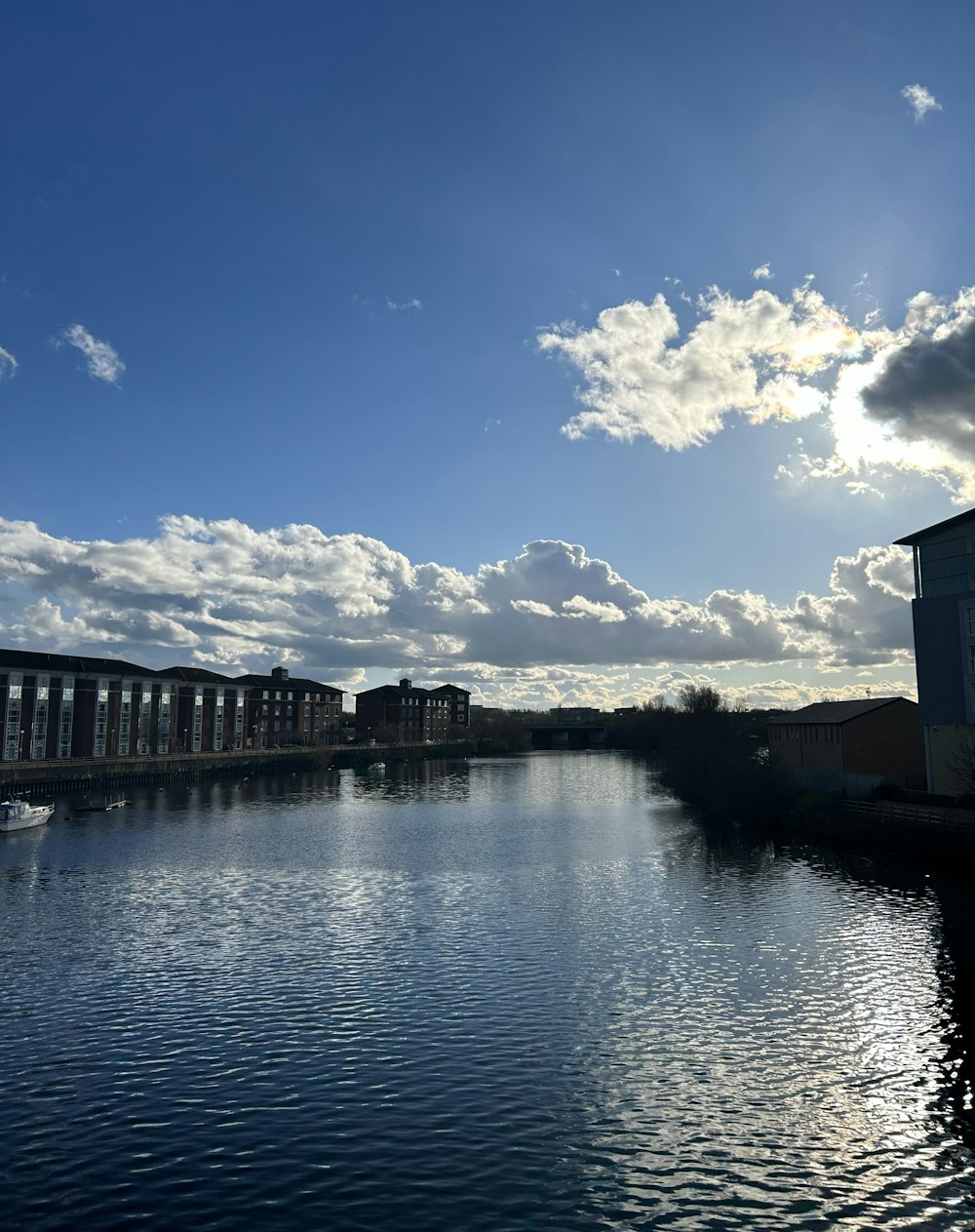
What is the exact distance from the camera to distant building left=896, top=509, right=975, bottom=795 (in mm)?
61219

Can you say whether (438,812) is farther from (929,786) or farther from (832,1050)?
(832,1050)

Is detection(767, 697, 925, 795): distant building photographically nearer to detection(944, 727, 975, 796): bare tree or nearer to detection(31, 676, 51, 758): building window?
detection(944, 727, 975, 796): bare tree

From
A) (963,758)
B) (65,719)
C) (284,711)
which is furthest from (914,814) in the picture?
(284,711)

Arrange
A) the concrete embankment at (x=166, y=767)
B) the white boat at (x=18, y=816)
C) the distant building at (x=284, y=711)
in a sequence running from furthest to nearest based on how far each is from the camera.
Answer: the distant building at (x=284, y=711) → the concrete embankment at (x=166, y=767) → the white boat at (x=18, y=816)

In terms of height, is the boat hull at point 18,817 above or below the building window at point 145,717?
below

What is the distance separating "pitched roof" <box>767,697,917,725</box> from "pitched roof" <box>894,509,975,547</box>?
1649 centimetres

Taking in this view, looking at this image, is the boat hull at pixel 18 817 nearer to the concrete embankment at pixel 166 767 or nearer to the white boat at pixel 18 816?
the white boat at pixel 18 816

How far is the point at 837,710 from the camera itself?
82875mm

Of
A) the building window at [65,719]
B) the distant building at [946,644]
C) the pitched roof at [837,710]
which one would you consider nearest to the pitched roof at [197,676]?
the building window at [65,719]

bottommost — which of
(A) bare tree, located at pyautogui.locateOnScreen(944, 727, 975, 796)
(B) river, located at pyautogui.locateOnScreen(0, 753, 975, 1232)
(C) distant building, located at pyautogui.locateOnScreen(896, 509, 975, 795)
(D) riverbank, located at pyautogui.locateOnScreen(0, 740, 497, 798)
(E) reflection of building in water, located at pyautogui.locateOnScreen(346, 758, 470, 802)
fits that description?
(B) river, located at pyautogui.locateOnScreen(0, 753, 975, 1232)

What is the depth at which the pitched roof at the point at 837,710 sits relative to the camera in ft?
251

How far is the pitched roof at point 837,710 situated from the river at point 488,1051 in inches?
1111

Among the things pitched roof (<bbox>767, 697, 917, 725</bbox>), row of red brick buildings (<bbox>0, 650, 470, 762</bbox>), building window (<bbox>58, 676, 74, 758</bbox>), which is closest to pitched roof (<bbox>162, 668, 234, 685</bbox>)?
row of red brick buildings (<bbox>0, 650, 470, 762</bbox>)

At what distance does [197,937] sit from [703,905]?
2431cm
